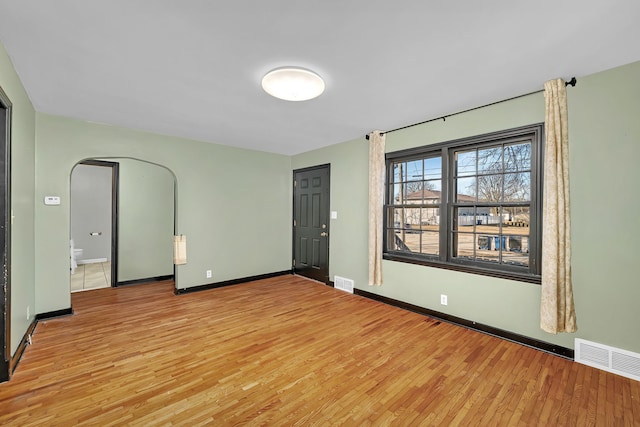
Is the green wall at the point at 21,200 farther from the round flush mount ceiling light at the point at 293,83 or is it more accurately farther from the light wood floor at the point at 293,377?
the round flush mount ceiling light at the point at 293,83

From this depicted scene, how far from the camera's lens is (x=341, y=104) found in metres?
3.04

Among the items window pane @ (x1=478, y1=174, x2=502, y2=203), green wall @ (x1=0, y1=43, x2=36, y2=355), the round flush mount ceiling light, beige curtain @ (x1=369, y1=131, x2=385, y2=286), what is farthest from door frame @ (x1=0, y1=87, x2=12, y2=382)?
window pane @ (x1=478, y1=174, x2=502, y2=203)

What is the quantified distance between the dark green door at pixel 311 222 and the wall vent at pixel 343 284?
0.23 metres

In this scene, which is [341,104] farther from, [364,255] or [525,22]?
[364,255]

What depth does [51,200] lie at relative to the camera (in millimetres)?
3363

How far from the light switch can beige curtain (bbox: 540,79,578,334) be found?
5.42 metres

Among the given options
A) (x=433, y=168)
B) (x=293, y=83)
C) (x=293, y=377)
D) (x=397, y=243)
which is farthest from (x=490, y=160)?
(x=293, y=377)

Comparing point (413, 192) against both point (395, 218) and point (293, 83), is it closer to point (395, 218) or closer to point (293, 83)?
point (395, 218)

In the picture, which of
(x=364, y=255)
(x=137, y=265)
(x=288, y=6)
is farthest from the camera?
(x=137, y=265)

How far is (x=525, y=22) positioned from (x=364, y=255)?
10.7ft


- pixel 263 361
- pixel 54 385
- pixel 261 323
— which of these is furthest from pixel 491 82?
pixel 54 385

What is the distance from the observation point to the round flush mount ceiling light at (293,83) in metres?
2.27

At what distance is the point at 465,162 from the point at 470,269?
1.28 m

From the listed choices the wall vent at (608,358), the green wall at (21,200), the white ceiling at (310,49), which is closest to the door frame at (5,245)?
the green wall at (21,200)
